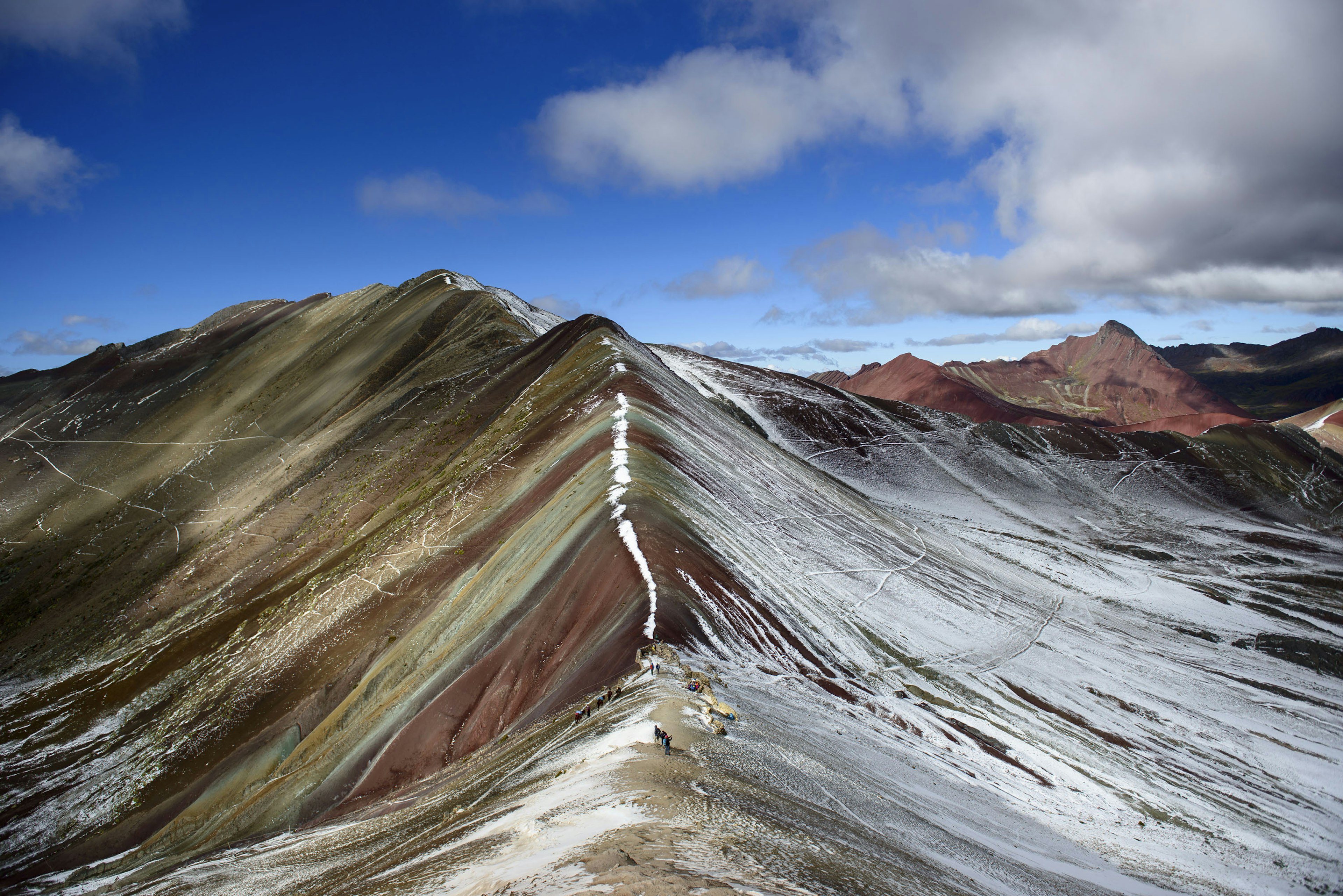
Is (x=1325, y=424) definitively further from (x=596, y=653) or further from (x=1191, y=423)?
(x=596, y=653)

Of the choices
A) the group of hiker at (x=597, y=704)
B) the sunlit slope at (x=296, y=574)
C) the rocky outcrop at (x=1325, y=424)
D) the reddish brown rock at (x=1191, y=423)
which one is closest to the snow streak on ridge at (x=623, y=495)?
the sunlit slope at (x=296, y=574)

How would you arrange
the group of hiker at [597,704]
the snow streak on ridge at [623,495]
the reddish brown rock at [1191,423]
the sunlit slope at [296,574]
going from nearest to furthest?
the group of hiker at [597,704], the snow streak on ridge at [623,495], the sunlit slope at [296,574], the reddish brown rock at [1191,423]

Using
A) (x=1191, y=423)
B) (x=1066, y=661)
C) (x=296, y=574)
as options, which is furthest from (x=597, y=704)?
(x=1191, y=423)

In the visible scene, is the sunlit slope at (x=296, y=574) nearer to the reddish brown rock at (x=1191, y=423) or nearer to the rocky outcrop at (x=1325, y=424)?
the rocky outcrop at (x=1325, y=424)

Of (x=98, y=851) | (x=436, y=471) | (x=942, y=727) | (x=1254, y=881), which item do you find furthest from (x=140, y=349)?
(x=1254, y=881)

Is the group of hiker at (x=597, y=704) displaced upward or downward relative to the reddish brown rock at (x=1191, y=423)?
upward

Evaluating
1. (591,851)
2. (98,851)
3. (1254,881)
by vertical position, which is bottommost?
(1254,881)

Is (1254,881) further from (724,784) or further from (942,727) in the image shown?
(724,784)
